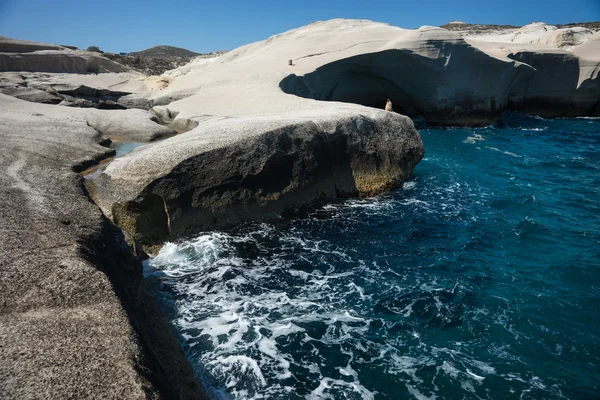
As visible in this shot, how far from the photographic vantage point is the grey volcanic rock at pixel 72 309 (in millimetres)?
3191

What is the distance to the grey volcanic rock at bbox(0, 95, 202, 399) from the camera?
3191 mm

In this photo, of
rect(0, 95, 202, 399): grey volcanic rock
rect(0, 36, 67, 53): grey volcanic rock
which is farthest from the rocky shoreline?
rect(0, 36, 67, 53): grey volcanic rock

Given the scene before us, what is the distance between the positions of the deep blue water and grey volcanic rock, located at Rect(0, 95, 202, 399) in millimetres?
1212

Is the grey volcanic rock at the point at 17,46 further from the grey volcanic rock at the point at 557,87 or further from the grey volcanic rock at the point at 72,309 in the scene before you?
the grey volcanic rock at the point at 557,87

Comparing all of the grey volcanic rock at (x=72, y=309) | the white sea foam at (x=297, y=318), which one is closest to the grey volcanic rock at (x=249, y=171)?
the white sea foam at (x=297, y=318)

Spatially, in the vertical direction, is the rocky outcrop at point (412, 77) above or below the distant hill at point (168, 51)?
below

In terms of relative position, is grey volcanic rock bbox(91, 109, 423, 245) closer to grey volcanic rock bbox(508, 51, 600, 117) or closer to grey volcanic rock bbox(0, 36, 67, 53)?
grey volcanic rock bbox(508, 51, 600, 117)

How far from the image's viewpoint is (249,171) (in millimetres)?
9352

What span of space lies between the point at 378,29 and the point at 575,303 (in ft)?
77.3

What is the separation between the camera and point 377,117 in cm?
1193

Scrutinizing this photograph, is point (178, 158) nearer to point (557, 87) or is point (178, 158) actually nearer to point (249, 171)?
point (249, 171)

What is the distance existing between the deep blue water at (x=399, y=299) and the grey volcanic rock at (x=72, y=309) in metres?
1.21

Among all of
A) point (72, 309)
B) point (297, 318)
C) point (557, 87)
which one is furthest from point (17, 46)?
point (557, 87)

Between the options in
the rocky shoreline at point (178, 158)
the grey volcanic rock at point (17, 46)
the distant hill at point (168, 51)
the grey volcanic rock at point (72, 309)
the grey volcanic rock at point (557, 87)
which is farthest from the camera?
the distant hill at point (168, 51)
